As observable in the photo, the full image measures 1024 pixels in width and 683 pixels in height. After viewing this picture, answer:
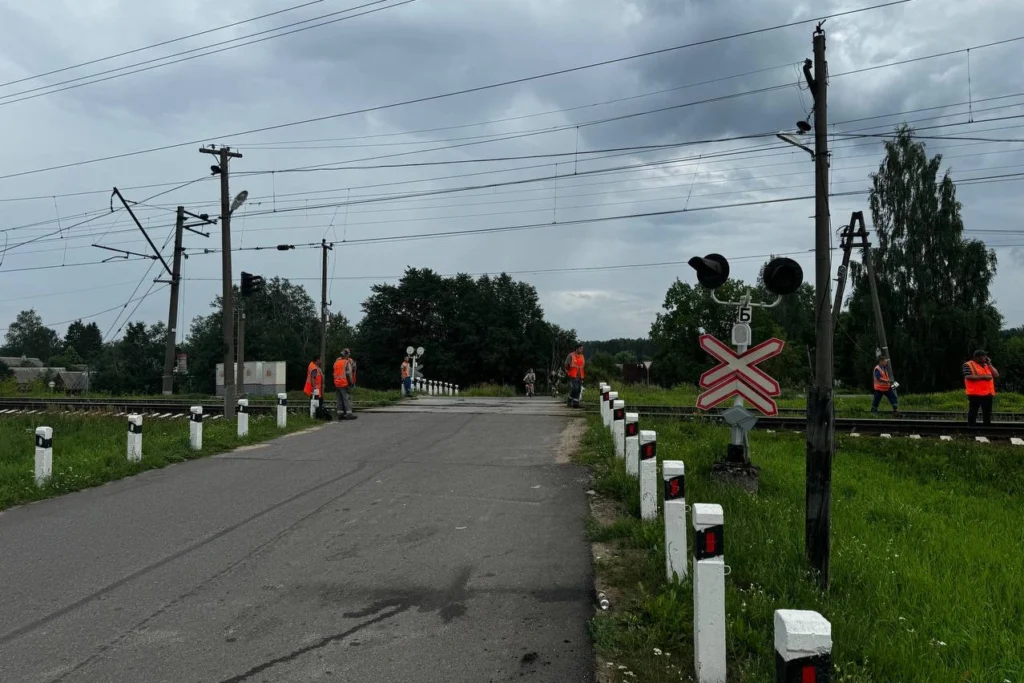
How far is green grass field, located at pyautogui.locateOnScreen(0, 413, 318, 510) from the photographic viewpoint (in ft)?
32.8

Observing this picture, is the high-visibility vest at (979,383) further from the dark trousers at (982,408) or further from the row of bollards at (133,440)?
the row of bollards at (133,440)

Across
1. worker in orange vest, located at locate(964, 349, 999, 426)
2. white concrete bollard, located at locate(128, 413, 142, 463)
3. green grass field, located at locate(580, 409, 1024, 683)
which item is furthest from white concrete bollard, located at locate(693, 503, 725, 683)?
worker in orange vest, located at locate(964, 349, 999, 426)

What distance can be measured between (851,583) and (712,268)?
3.84 metres

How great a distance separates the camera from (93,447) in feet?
44.2

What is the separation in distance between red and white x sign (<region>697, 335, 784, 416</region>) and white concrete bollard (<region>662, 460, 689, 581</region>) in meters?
3.42

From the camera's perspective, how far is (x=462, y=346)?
76.1m

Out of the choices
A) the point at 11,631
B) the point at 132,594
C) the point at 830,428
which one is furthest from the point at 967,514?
the point at 11,631

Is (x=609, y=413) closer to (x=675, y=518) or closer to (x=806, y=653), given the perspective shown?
(x=675, y=518)

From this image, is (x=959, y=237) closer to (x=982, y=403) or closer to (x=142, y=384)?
(x=982, y=403)

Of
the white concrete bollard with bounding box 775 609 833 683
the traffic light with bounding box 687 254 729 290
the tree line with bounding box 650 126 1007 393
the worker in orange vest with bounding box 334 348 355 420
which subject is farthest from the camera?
the tree line with bounding box 650 126 1007 393

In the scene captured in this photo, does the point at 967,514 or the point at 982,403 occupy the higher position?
the point at 982,403

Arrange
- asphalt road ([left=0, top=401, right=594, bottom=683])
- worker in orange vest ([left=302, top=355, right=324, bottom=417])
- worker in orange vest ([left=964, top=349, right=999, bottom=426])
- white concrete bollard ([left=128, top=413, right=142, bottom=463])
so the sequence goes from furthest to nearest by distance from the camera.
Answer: worker in orange vest ([left=302, top=355, right=324, bottom=417])
worker in orange vest ([left=964, top=349, right=999, bottom=426])
white concrete bollard ([left=128, top=413, right=142, bottom=463])
asphalt road ([left=0, top=401, right=594, bottom=683])

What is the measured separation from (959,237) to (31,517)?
160 feet

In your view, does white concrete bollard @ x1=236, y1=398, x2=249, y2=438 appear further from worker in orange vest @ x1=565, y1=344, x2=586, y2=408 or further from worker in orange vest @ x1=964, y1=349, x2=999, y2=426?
worker in orange vest @ x1=964, y1=349, x2=999, y2=426
